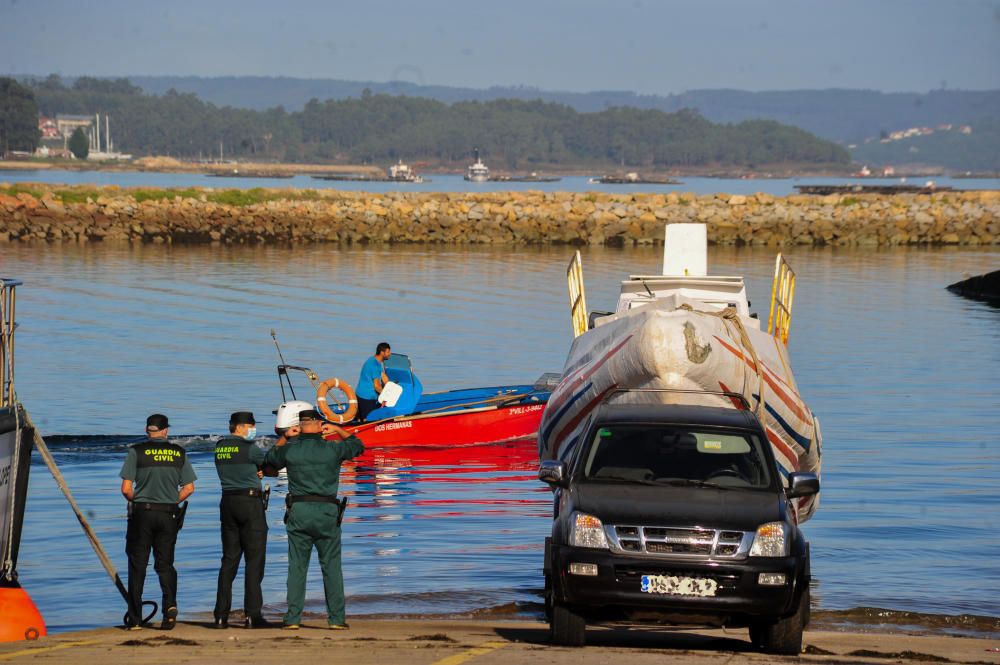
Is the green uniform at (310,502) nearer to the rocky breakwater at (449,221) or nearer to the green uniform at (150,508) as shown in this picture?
the green uniform at (150,508)

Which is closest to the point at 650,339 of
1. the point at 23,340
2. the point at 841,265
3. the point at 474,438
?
the point at 474,438

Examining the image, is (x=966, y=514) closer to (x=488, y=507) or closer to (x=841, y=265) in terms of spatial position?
(x=488, y=507)

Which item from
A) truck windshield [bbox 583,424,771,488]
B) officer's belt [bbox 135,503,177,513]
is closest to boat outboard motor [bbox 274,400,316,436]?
officer's belt [bbox 135,503,177,513]

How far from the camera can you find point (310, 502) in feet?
39.0

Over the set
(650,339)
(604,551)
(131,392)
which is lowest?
(131,392)

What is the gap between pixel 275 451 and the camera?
12.1 meters

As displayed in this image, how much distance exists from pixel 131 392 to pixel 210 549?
14.7m

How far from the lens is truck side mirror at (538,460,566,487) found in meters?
11.4

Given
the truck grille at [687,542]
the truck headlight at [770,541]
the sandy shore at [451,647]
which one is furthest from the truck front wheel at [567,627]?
the truck headlight at [770,541]

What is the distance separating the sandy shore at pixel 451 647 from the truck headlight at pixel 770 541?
0.78m

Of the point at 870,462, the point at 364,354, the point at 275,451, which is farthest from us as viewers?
the point at 364,354

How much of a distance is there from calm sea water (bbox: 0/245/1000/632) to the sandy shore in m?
1.84

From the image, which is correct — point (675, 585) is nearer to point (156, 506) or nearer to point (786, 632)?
point (786, 632)

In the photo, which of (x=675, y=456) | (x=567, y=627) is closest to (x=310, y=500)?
(x=567, y=627)
